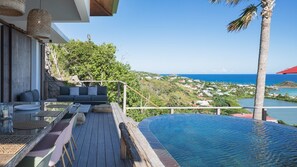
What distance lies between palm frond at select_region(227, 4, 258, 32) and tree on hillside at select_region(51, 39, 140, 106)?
22.0 feet

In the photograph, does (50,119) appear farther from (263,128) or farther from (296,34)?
(296,34)

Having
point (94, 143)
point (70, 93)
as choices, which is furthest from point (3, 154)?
point (70, 93)

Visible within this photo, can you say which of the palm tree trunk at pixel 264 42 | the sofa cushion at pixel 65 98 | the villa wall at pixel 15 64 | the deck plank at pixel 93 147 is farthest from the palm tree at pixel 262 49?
the villa wall at pixel 15 64

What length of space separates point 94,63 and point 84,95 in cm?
498

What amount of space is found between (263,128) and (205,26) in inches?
783

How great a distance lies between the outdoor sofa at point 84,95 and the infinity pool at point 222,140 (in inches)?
97.2

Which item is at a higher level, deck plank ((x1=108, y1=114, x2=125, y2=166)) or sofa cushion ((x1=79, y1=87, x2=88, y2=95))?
sofa cushion ((x1=79, y1=87, x2=88, y2=95))

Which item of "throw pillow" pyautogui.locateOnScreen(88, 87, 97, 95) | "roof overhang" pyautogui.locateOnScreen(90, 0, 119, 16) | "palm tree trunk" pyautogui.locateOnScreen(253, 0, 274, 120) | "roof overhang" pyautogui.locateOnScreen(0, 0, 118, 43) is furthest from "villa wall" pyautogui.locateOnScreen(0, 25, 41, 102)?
"palm tree trunk" pyautogui.locateOnScreen(253, 0, 274, 120)

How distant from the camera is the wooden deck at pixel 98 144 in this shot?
322cm

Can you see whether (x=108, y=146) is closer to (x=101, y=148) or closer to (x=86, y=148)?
(x=101, y=148)

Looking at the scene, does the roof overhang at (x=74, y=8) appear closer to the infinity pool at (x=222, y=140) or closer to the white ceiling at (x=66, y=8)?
the white ceiling at (x=66, y=8)

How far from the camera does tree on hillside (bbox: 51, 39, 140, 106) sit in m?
12.7

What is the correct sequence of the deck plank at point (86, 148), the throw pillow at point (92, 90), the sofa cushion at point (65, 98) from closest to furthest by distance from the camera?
the deck plank at point (86, 148) → the sofa cushion at point (65, 98) → the throw pillow at point (92, 90)

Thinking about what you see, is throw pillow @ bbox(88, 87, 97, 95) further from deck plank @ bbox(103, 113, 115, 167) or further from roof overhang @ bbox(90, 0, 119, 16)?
roof overhang @ bbox(90, 0, 119, 16)
